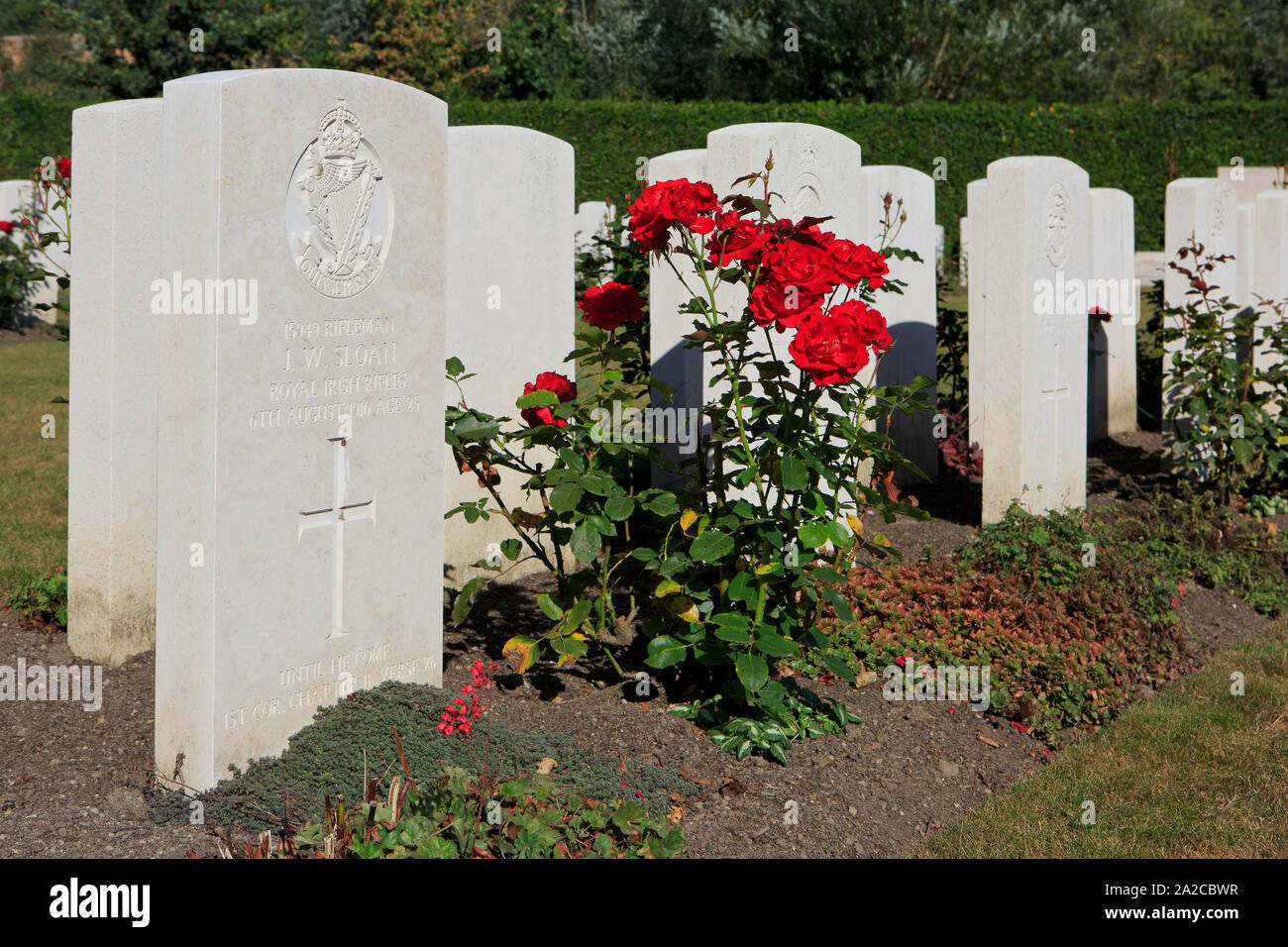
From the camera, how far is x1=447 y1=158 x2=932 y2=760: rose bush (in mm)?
3549

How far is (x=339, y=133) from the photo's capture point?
3.61 meters

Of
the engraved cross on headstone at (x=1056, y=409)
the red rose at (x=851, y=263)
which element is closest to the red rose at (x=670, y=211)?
the red rose at (x=851, y=263)

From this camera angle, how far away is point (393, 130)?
12.6 ft

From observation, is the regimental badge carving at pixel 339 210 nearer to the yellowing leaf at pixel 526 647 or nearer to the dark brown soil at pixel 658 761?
the yellowing leaf at pixel 526 647

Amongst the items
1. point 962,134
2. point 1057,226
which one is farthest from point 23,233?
point 962,134

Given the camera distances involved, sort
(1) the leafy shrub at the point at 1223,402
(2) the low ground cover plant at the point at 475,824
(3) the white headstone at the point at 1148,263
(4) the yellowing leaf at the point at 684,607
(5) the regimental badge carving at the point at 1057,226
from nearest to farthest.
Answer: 1. (2) the low ground cover plant at the point at 475,824
2. (4) the yellowing leaf at the point at 684,607
3. (5) the regimental badge carving at the point at 1057,226
4. (1) the leafy shrub at the point at 1223,402
5. (3) the white headstone at the point at 1148,263

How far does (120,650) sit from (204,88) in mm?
2314

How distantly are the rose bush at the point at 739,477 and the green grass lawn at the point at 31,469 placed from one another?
2.82m

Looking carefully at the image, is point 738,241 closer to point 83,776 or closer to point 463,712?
point 463,712

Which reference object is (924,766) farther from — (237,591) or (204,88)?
(204,88)

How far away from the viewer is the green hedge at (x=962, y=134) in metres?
20.1

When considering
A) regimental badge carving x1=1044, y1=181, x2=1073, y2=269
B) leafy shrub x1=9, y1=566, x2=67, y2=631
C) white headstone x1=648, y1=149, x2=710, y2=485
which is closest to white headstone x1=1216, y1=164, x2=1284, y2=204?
regimental badge carving x1=1044, y1=181, x2=1073, y2=269

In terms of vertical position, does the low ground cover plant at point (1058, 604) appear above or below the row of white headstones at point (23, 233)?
A: below
